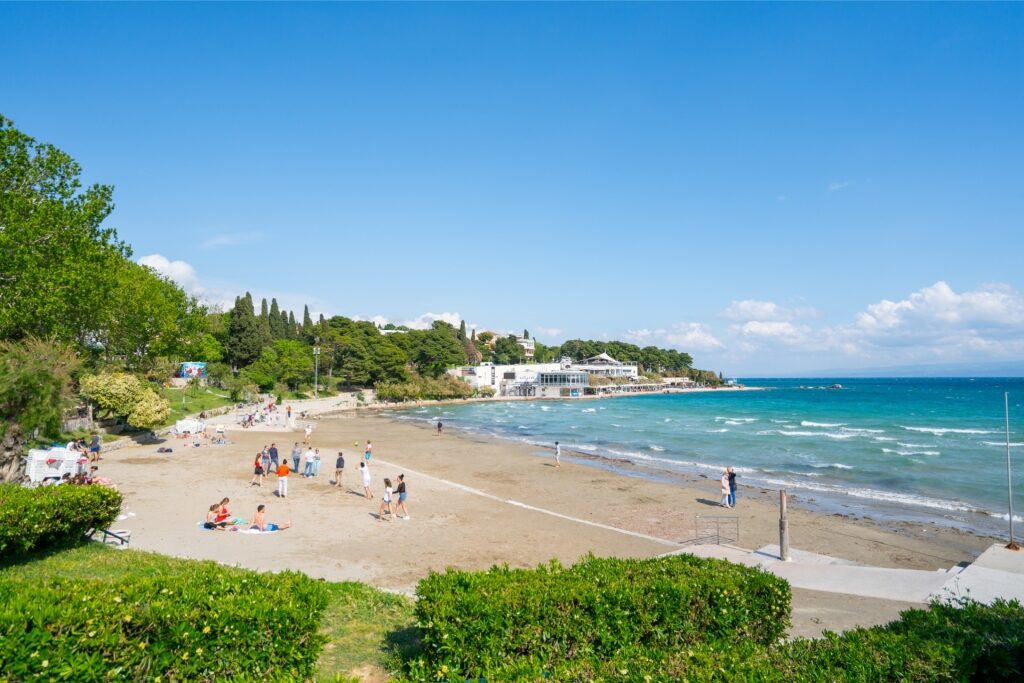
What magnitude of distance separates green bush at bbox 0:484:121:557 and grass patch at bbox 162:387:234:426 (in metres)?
33.7

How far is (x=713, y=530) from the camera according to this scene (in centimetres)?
1941

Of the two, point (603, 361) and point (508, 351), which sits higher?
point (508, 351)

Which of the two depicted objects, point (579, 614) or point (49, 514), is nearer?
point (579, 614)

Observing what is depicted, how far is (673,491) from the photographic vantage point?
84.8 feet

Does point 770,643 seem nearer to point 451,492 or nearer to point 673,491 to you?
point 451,492

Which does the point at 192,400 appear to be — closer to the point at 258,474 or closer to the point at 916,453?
the point at 258,474

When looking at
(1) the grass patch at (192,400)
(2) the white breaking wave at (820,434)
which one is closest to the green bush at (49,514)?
(1) the grass patch at (192,400)

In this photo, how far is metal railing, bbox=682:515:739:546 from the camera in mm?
17547

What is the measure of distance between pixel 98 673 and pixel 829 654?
6.51 metres

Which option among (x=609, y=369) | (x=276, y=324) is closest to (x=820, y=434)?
(x=276, y=324)

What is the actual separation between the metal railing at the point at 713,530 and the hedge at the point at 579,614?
10387 millimetres

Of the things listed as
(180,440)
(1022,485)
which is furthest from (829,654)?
(180,440)

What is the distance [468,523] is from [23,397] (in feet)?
52.9

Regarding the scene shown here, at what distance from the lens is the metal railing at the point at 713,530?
17.5 metres
